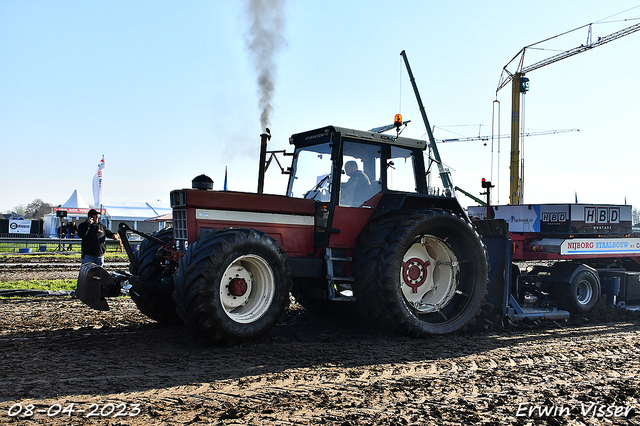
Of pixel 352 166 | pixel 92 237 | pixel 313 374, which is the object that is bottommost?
pixel 313 374

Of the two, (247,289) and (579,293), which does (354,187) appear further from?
(579,293)

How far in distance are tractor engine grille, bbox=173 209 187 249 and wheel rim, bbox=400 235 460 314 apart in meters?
2.70

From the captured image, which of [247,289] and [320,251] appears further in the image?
[320,251]

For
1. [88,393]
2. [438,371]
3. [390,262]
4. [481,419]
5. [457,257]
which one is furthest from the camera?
[457,257]

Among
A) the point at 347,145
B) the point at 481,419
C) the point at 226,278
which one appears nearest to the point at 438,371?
the point at 481,419

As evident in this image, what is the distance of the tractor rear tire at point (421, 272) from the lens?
237 inches

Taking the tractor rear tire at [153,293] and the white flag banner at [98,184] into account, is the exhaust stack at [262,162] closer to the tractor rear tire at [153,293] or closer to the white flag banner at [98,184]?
the tractor rear tire at [153,293]

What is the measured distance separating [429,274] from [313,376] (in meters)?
2.92

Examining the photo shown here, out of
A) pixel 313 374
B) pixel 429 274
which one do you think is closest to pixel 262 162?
pixel 429 274

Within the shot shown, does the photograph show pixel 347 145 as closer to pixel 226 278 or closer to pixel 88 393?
pixel 226 278

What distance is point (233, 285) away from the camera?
5426mm

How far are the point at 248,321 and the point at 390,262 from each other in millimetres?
1725

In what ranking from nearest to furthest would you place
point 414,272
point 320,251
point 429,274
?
point 320,251, point 414,272, point 429,274

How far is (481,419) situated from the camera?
3.55m
